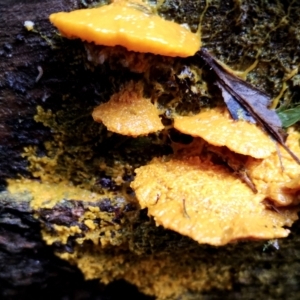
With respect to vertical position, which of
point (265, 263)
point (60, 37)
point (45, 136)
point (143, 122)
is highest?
point (60, 37)

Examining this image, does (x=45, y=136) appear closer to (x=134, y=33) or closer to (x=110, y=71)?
(x=110, y=71)

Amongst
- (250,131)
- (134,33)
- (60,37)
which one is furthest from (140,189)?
(60,37)

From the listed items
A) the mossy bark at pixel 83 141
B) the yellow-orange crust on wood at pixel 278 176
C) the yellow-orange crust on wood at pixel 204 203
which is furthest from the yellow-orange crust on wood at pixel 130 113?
the yellow-orange crust on wood at pixel 278 176

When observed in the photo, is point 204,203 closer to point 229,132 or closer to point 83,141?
point 229,132

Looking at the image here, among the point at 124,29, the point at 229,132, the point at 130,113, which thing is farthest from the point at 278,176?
the point at 124,29

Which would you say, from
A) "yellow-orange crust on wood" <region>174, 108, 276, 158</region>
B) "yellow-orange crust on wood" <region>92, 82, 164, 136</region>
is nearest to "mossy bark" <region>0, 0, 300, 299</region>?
"yellow-orange crust on wood" <region>92, 82, 164, 136</region>
